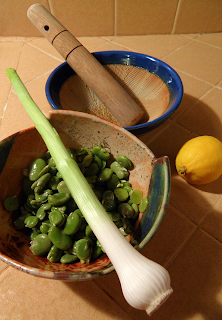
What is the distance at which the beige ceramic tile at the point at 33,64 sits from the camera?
1.16 m

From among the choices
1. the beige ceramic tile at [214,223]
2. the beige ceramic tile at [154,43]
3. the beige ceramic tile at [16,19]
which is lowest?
the beige ceramic tile at [214,223]

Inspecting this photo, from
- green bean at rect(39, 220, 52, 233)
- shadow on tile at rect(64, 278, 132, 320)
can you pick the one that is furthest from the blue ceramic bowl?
shadow on tile at rect(64, 278, 132, 320)

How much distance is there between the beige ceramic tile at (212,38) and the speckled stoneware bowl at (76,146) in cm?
109

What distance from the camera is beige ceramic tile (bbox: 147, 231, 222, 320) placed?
0.52m

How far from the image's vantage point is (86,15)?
4.17 ft

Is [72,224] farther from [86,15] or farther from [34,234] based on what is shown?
[86,15]

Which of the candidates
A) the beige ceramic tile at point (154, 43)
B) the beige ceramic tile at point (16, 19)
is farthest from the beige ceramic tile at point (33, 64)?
the beige ceramic tile at point (154, 43)

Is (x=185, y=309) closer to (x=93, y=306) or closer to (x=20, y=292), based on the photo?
(x=93, y=306)

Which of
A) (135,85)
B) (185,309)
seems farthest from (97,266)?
(135,85)

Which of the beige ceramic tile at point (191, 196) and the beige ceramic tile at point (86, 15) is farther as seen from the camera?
the beige ceramic tile at point (86, 15)

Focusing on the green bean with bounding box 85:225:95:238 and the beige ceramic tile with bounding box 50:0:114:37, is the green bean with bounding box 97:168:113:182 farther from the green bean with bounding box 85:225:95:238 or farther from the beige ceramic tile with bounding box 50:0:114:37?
the beige ceramic tile with bounding box 50:0:114:37

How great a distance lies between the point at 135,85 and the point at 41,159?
0.48 metres

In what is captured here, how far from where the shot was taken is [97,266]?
1.42 ft

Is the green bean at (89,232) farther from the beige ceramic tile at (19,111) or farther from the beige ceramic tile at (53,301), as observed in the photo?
the beige ceramic tile at (19,111)
